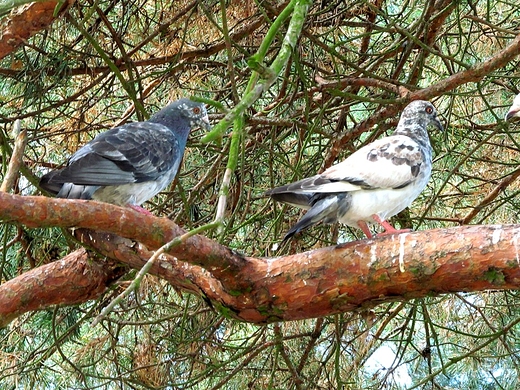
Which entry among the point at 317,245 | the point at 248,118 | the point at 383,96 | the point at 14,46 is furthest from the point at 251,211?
the point at 14,46

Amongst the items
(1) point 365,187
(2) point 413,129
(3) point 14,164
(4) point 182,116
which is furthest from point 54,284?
(2) point 413,129

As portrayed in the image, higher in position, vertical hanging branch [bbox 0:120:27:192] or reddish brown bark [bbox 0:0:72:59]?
reddish brown bark [bbox 0:0:72:59]

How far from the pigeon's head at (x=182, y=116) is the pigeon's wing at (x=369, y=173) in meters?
1.24

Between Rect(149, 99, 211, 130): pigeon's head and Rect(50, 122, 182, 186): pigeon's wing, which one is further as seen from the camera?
Rect(149, 99, 211, 130): pigeon's head

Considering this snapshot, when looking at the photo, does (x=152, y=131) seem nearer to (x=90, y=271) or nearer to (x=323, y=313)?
(x=90, y=271)

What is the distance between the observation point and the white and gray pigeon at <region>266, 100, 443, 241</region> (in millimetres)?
3096

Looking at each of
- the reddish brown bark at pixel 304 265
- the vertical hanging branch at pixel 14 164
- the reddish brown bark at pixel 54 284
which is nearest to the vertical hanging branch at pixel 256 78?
the reddish brown bark at pixel 304 265

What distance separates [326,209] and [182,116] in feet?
4.81

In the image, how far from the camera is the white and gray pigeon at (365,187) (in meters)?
3.10

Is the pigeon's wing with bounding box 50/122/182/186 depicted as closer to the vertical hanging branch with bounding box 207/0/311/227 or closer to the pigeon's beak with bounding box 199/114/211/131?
the pigeon's beak with bounding box 199/114/211/131

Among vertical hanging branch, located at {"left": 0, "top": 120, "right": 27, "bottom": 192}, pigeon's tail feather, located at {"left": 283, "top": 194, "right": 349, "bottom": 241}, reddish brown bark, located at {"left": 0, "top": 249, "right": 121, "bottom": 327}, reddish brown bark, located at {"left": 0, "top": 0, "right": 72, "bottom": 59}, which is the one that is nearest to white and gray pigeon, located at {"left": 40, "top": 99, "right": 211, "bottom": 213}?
reddish brown bark, located at {"left": 0, "top": 249, "right": 121, "bottom": 327}

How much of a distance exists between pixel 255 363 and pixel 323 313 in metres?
2.31

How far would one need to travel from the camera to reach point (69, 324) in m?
4.43

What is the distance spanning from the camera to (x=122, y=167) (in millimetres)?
3621
